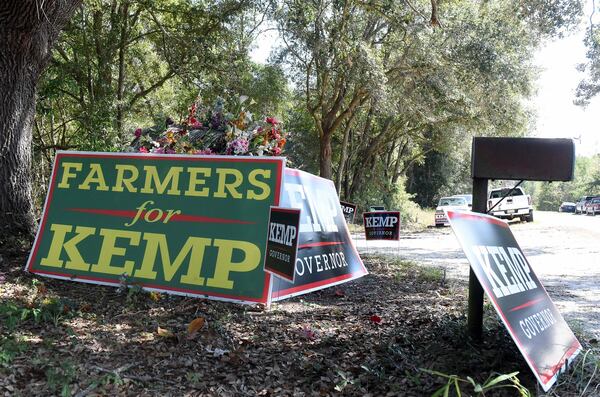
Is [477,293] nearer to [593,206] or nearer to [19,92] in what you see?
[19,92]

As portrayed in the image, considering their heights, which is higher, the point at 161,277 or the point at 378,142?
the point at 378,142

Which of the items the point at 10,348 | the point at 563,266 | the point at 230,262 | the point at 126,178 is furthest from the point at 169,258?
the point at 563,266

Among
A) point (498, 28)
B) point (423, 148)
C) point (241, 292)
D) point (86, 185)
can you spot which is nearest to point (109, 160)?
point (86, 185)

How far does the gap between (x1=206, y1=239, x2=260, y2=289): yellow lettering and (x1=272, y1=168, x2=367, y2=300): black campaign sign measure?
0.31 m

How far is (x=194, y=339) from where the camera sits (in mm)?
3898

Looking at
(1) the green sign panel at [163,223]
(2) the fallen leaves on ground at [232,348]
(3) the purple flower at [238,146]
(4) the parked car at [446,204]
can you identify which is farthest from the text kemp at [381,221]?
(4) the parked car at [446,204]

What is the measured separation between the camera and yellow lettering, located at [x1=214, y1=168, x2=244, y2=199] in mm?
5445

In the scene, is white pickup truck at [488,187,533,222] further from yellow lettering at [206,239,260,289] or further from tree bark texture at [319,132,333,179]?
yellow lettering at [206,239,260,289]

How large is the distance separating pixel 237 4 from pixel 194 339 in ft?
42.7

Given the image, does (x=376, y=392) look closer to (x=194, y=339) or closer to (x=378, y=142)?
(x=194, y=339)

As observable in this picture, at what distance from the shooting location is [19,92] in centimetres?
648

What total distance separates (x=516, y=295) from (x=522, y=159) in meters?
0.90

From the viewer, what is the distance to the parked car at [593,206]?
4863cm

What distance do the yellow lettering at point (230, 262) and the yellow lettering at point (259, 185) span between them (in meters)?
0.50
